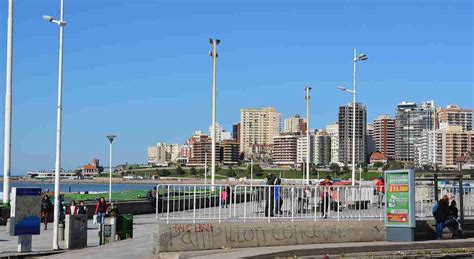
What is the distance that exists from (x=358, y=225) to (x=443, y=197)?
136 inches

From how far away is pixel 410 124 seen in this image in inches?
6718

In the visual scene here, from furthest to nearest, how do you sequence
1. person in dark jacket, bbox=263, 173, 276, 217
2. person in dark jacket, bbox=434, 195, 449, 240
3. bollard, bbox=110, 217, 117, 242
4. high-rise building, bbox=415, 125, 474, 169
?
1. high-rise building, bbox=415, 125, 474, 169
2. bollard, bbox=110, 217, 117, 242
3. person in dark jacket, bbox=434, 195, 449, 240
4. person in dark jacket, bbox=263, 173, 276, 217

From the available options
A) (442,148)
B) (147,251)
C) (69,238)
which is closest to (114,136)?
(69,238)

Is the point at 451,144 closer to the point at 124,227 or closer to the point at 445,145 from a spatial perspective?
the point at 445,145

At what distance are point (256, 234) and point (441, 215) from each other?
6445 millimetres

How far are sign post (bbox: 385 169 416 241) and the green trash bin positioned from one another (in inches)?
354

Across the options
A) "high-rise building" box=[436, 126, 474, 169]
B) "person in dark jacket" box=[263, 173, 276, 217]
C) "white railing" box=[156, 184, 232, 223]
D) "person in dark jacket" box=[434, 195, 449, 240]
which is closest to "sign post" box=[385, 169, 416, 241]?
"person in dark jacket" box=[434, 195, 449, 240]

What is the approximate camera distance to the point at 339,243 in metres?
20.1

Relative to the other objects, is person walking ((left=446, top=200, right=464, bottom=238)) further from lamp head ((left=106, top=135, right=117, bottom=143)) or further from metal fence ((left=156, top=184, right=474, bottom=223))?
lamp head ((left=106, top=135, right=117, bottom=143))

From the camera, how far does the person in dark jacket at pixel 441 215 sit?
21719mm

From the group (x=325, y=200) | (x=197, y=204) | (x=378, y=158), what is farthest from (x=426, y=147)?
(x=197, y=204)

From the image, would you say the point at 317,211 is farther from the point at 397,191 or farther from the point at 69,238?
the point at 69,238

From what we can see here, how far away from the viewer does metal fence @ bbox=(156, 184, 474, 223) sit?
18.9 m

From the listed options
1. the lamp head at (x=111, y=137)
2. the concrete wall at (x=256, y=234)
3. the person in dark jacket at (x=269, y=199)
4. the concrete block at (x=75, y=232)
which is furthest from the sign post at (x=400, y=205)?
the lamp head at (x=111, y=137)
